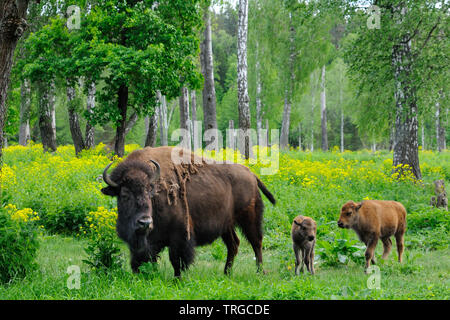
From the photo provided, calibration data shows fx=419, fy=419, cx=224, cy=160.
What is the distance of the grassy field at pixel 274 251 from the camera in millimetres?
4969

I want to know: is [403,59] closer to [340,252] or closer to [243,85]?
[243,85]

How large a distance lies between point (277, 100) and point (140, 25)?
81.6 ft

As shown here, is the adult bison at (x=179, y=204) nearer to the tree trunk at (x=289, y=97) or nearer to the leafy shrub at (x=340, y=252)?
the leafy shrub at (x=340, y=252)

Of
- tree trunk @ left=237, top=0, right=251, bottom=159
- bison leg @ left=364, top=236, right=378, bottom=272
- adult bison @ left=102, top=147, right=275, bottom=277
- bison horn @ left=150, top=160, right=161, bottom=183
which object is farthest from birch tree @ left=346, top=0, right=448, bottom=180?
bison horn @ left=150, top=160, right=161, bottom=183

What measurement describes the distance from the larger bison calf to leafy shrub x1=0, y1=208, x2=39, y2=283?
4792 millimetres

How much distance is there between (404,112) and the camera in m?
13.6

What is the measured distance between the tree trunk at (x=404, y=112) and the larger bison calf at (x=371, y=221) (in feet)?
21.9

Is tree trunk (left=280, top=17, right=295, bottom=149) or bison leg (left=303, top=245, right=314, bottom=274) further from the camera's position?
tree trunk (left=280, top=17, right=295, bottom=149)

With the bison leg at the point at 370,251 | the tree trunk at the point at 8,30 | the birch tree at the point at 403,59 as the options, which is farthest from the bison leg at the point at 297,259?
the birch tree at the point at 403,59

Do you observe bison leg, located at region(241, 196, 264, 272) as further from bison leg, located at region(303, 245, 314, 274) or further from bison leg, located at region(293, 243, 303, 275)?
bison leg, located at region(303, 245, 314, 274)

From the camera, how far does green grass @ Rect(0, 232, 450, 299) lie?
15.7ft
